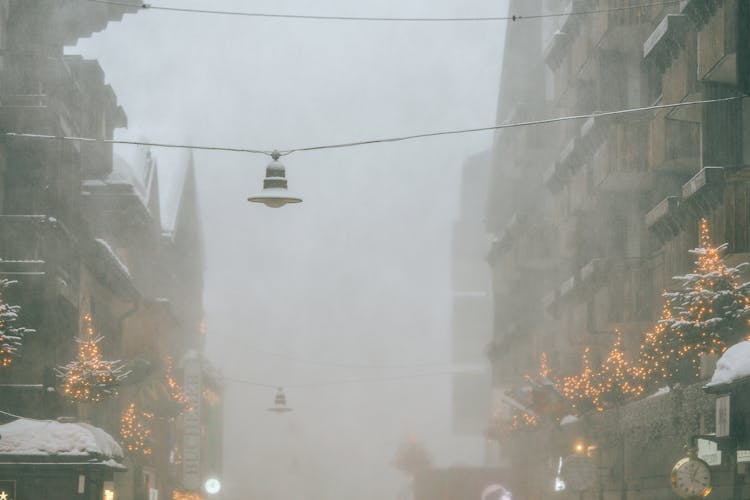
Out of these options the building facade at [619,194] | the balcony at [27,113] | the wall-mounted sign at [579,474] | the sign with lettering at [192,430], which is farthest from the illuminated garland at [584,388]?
the sign with lettering at [192,430]

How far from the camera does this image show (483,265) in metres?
113

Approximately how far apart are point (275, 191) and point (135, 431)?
27.3m

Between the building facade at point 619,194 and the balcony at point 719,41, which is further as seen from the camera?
the building facade at point 619,194

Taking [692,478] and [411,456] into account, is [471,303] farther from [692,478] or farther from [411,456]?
[692,478]

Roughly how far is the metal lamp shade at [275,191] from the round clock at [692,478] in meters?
7.55

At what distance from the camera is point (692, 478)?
23.8 m

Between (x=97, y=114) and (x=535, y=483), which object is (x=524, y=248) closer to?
(x=535, y=483)

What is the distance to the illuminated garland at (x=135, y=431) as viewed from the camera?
154ft

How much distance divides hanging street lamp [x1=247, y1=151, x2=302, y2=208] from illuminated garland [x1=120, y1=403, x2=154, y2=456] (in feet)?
84.6

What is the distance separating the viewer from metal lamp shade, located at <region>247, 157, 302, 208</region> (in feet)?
A: 72.1

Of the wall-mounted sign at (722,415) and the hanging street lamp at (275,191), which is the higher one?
the hanging street lamp at (275,191)

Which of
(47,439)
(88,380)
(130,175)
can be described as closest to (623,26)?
(88,380)

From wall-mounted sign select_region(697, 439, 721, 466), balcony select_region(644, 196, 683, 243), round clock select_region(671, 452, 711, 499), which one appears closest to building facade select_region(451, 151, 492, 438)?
balcony select_region(644, 196, 683, 243)

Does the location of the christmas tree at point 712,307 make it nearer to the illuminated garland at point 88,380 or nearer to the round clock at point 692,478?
the round clock at point 692,478
